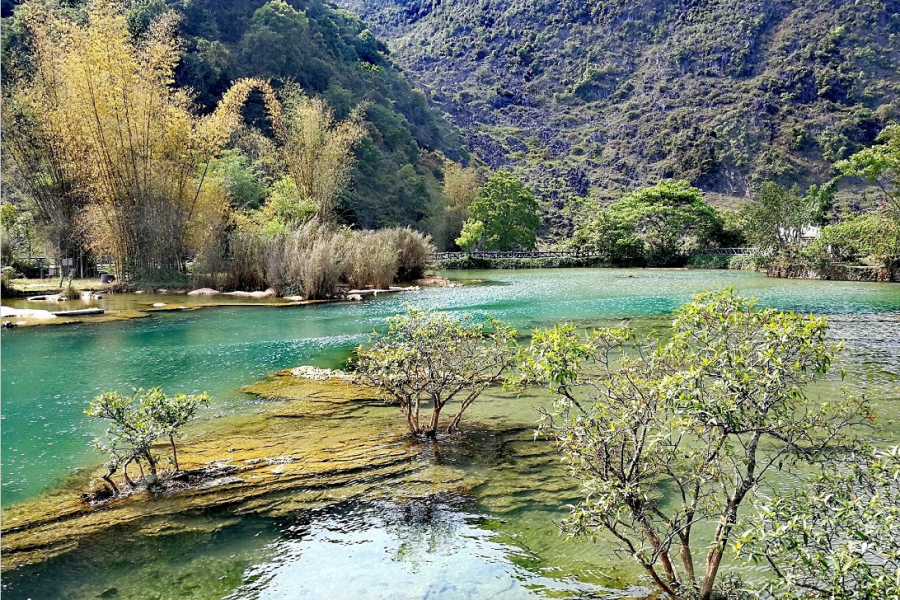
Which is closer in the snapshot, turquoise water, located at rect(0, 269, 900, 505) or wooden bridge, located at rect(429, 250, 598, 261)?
turquoise water, located at rect(0, 269, 900, 505)

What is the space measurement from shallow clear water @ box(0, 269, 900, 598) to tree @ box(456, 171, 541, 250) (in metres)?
43.5

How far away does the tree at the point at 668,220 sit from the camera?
52.2 metres

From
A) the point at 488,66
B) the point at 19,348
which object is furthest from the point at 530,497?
the point at 488,66

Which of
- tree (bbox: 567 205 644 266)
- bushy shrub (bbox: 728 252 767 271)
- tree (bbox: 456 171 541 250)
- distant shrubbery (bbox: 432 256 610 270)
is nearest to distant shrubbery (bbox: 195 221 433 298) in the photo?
distant shrubbery (bbox: 432 256 610 270)

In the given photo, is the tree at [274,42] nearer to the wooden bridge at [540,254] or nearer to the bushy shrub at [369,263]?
the wooden bridge at [540,254]

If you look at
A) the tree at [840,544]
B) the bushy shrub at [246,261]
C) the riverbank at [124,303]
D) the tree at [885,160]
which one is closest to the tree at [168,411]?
the tree at [840,544]

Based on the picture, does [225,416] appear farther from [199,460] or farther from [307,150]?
[307,150]

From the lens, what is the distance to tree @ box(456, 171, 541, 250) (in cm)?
5706

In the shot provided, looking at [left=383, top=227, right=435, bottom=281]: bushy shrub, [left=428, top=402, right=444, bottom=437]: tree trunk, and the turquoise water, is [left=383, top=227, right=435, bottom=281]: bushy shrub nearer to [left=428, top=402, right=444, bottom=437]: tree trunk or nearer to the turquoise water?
the turquoise water

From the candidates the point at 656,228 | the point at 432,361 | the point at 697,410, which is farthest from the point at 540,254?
the point at 697,410

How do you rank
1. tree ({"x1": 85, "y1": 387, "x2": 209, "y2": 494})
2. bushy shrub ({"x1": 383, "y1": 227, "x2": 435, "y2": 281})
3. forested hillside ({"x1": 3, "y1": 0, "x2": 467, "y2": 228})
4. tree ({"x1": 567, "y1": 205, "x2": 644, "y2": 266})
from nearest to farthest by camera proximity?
tree ({"x1": 85, "y1": 387, "x2": 209, "y2": 494}), bushy shrub ({"x1": 383, "y1": 227, "x2": 435, "y2": 281}), forested hillside ({"x1": 3, "y1": 0, "x2": 467, "y2": 228}), tree ({"x1": 567, "y1": 205, "x2": 644, "y2": 266})

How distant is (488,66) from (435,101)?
19.7 meters

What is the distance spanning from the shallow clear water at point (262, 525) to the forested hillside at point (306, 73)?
92.0 feet

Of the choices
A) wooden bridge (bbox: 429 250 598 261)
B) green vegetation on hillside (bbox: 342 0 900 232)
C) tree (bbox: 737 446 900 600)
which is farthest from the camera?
green vegetation on hillside (bbox: 342 0 900 232)
